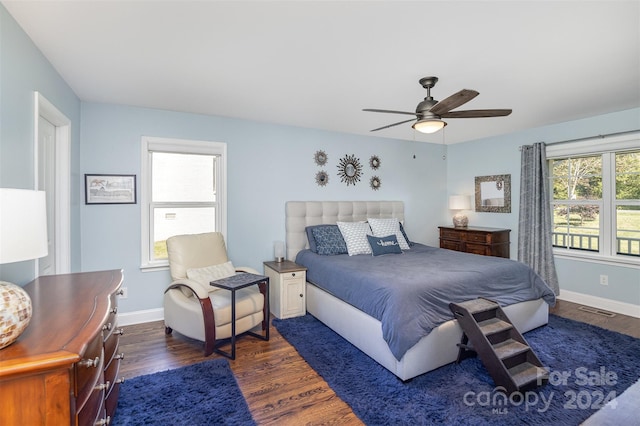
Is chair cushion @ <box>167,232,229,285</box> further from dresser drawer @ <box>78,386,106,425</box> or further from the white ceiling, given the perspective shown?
dresser drawer @ <box>78,386,106,425</box>

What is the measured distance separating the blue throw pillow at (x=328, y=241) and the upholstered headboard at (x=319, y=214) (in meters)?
0.26

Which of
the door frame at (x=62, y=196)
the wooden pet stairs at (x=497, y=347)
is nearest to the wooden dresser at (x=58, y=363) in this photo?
the door frame at (x=62, y=196)

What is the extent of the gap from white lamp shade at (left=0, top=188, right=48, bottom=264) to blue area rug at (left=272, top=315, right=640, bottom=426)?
2.01 metres

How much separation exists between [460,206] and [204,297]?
4.34 meters

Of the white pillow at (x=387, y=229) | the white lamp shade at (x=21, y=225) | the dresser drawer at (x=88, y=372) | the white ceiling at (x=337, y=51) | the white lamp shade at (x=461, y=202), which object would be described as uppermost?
the white ceiling at (x=337, y=51)

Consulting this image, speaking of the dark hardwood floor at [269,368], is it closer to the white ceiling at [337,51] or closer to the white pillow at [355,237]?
the white pillow at [355,237]

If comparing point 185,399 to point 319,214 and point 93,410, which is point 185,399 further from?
point 319,214

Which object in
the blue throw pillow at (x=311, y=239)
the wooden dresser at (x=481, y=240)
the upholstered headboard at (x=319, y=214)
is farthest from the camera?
the wooden dresser at (x=481, y=240)

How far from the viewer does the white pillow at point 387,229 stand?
437cm

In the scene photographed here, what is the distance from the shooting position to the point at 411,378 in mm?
2430

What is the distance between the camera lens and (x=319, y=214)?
4.55 metres

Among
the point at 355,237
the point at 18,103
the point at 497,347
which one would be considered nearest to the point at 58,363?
the point at 18,103

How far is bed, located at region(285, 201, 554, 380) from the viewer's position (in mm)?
2459

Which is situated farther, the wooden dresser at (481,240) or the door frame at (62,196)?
the wooden dresser at (481,240)
